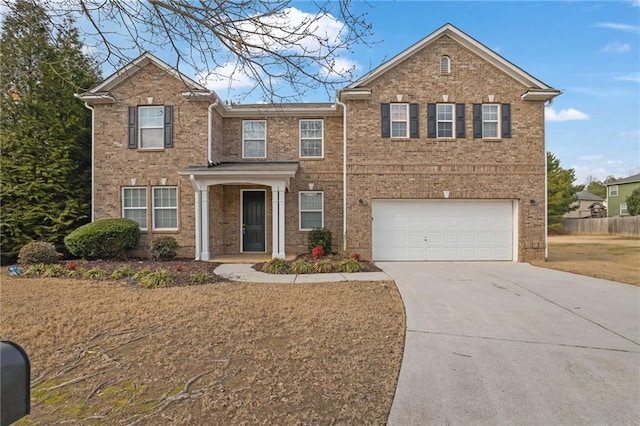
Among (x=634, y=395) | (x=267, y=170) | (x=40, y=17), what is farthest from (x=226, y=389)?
(x=267, y=170)

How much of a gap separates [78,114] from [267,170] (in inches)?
333

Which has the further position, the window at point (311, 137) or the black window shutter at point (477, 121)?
the window at point (311, 137)

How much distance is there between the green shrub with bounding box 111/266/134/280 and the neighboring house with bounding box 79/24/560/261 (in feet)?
9.50

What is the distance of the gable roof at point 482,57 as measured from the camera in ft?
42.0

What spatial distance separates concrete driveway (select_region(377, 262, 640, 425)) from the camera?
326 centimetres

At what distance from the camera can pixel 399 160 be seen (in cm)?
1295

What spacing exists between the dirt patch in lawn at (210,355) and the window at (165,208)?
590cm

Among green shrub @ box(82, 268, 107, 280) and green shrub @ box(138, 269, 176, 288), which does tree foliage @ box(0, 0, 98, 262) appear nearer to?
green shrub @ box(82, 268, 107, 280)

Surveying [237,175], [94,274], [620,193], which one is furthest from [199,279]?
[620,193]

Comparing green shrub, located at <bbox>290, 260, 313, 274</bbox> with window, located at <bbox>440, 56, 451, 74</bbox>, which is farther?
window, located at <bbox>440, 56, 451, 74</bbox>

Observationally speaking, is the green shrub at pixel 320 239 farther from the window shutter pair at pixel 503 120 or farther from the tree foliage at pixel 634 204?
the tree foliage at pixel 634 204

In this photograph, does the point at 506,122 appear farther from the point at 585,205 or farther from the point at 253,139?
the point at 585,205

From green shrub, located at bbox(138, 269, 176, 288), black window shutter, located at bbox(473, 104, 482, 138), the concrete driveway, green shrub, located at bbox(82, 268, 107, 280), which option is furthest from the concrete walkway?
black window shutter, located at bbox(473, 104, 482, 138)

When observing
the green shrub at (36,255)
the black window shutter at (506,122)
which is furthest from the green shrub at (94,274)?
the black window shutter at (506,122)
